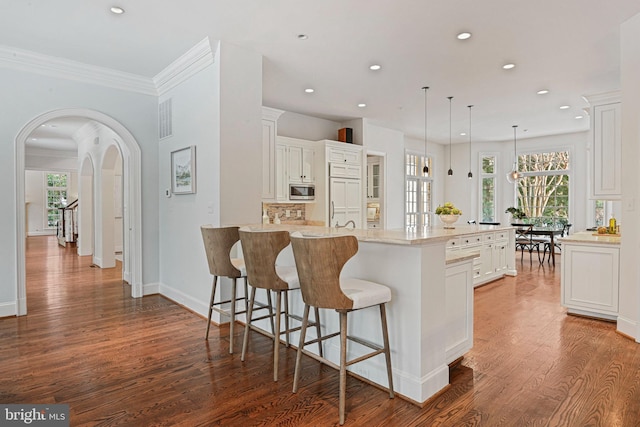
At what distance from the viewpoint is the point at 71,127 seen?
25.5 ft

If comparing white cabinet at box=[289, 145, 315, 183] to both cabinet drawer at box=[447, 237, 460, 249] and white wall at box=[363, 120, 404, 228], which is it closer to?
white wall at box=[363, 120, 404, 228]

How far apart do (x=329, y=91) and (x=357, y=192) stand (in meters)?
2.27

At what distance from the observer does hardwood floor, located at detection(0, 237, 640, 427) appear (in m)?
2.21

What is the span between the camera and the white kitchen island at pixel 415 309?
2346 millimetres

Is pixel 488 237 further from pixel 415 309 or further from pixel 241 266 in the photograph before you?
pixel 241 266

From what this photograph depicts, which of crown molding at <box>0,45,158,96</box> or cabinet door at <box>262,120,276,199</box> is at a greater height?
crown molding at <box>0,45,158,96</box>

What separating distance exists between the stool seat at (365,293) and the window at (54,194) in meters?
15.6

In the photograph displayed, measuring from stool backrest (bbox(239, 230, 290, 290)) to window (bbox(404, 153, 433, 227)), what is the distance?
7.14m

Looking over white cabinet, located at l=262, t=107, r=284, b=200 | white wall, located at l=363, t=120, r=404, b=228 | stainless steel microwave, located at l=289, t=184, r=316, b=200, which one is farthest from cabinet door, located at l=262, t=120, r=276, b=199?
white wall, located at l=363, t=120, r=404, b=228

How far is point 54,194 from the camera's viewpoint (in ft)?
47.2

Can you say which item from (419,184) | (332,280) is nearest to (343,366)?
(332,280)

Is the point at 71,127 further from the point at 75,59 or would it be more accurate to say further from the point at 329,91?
the point at 329,91

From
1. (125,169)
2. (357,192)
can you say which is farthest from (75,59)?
(357,192)

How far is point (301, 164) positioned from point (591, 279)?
4.38 m
